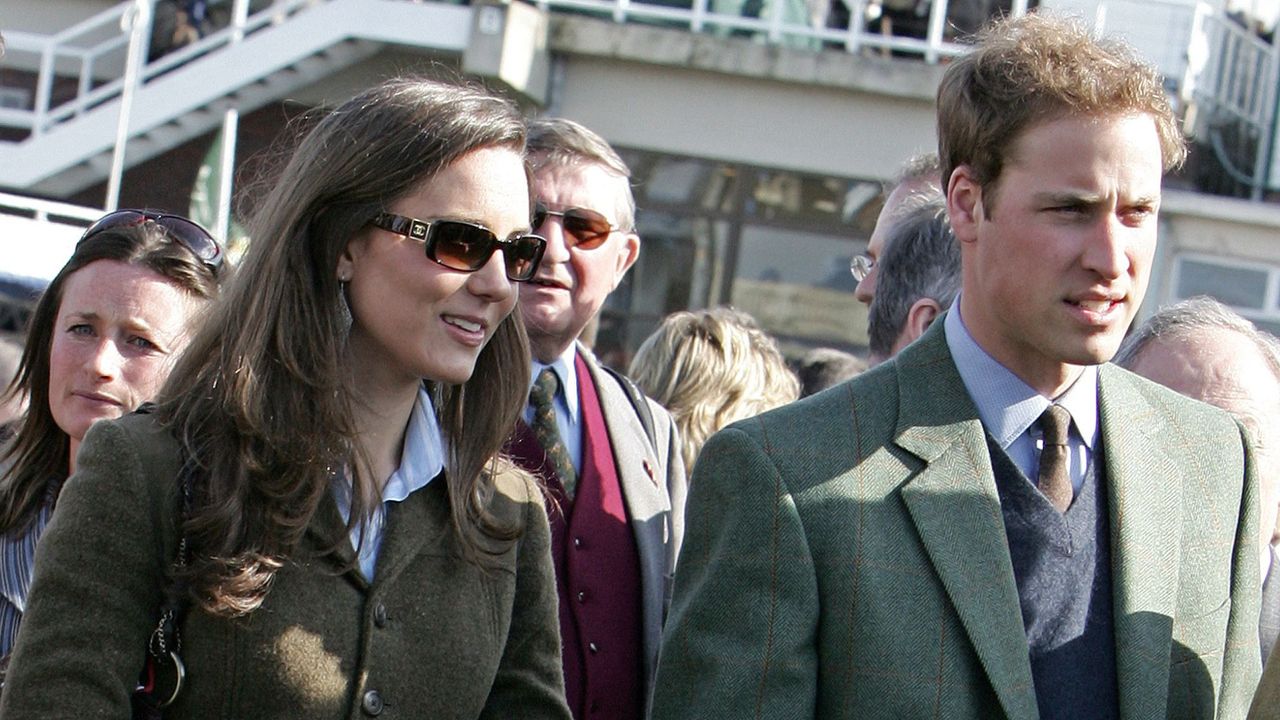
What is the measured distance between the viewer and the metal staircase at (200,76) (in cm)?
1377

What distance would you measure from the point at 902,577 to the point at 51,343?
1.96 metres

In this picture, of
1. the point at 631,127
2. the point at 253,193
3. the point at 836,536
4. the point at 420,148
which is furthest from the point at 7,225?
the point at 631,127

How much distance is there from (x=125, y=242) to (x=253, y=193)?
66 centimetres

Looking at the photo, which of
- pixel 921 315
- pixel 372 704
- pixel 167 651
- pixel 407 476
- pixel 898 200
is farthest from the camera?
pixel 898 200

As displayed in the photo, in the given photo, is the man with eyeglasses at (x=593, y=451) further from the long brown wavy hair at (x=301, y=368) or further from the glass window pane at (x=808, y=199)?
the glass window pane at (x=808, y=199)

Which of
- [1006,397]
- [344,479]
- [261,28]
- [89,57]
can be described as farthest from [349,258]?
[261,28]

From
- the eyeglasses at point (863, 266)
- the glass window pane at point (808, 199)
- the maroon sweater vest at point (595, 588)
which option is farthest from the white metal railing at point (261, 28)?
the maroon sweater vest at point (595, 588)

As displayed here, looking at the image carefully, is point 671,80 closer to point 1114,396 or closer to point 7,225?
point 7,225

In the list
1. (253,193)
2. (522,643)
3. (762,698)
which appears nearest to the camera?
(762,698)

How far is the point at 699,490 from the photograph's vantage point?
2.65 m

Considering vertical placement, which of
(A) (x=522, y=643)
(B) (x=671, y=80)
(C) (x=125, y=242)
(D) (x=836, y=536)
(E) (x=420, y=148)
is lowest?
(A) (x=522, y=643)

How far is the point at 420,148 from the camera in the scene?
100 inches

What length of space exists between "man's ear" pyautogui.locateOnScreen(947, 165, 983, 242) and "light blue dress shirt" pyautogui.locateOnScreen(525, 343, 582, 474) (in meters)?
1.18

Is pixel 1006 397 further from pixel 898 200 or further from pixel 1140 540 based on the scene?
pixel 898 200
